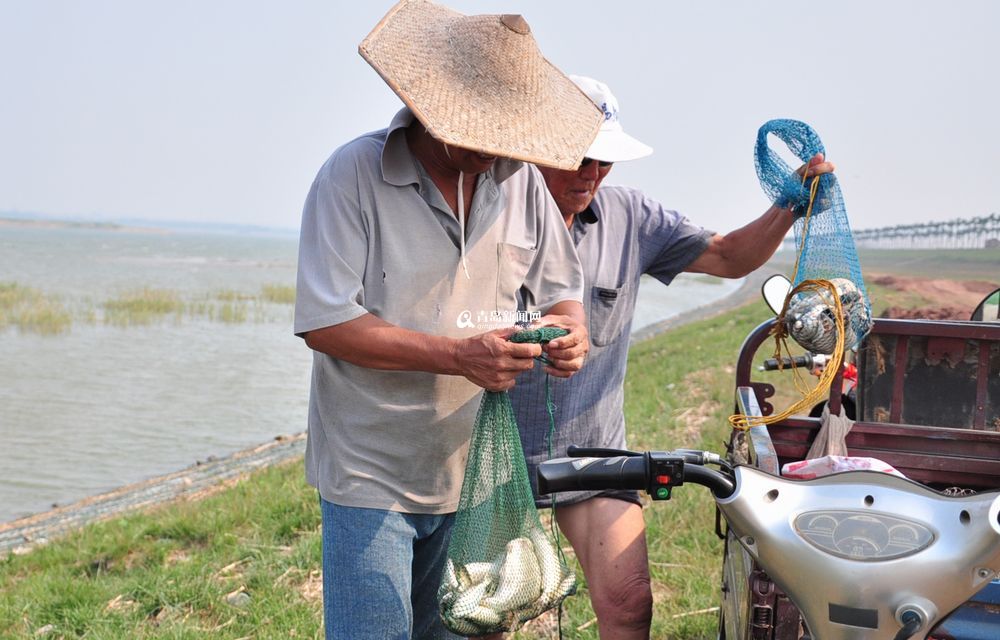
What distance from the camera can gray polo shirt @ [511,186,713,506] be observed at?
3.07m

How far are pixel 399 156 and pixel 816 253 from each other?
4.58 ft

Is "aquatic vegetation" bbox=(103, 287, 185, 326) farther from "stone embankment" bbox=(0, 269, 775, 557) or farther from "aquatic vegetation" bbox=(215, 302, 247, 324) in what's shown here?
"stone embankment" bbox=(0, 269, 775, 557)

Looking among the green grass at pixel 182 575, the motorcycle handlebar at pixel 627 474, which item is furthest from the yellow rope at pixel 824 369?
the green grass at pixel 182 575

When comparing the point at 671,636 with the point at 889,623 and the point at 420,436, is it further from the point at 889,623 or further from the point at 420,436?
the point at 889,623

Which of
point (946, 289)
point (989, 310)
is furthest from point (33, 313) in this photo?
point (989, 310)

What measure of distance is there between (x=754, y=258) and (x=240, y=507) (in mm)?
4516

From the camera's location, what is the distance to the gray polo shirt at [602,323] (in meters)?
3.07

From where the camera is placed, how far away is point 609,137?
3223mm

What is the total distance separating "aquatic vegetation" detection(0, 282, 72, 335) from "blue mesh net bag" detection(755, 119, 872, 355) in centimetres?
2180

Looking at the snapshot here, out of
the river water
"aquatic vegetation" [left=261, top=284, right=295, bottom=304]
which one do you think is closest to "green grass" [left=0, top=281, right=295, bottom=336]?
the river water

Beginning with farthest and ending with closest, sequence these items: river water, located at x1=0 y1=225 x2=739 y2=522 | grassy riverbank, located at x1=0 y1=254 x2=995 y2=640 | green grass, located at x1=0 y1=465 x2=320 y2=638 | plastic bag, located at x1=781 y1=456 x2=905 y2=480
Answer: river water, located at x1=0 y1=225 x2=739 y2=522
green grass, located at x1=0 y1=465 x2=320 y2=638
grassy riverbank, located at x1=0 y1=254 x2=995 y2=640
plastic bag, located at x1=781 y1=456 x2=905 y2=480

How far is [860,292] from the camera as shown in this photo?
8.86 feet

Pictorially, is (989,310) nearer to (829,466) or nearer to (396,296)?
(829,466)

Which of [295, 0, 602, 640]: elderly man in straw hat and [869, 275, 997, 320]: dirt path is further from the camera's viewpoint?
[869, 275, 997, 320]: dirt path
